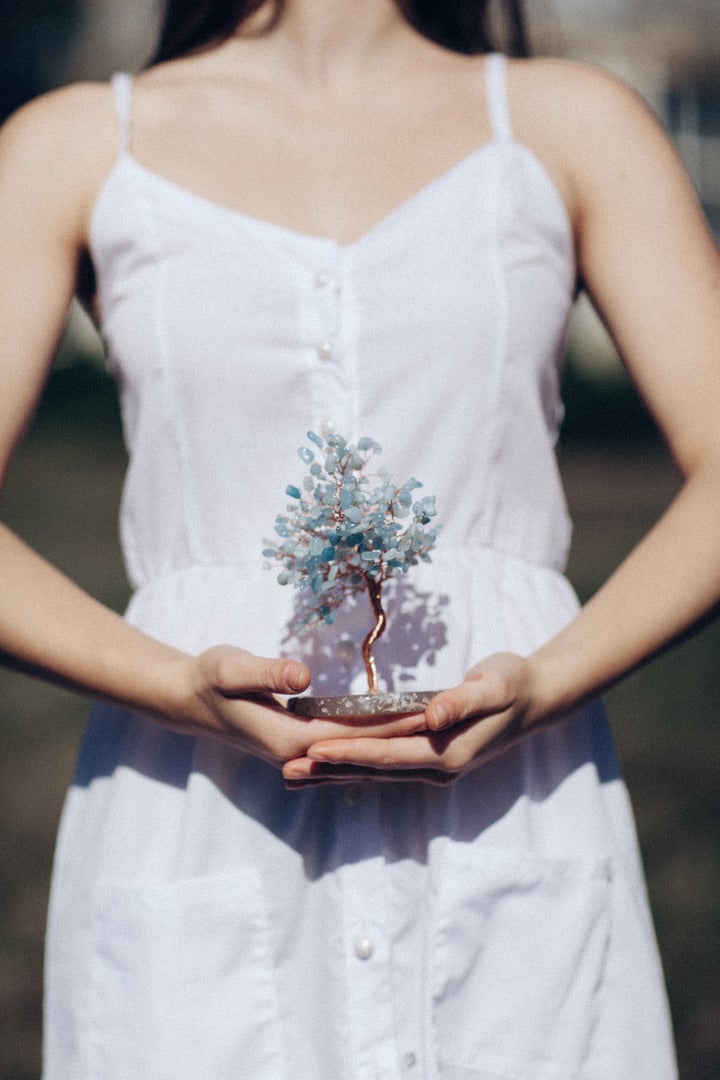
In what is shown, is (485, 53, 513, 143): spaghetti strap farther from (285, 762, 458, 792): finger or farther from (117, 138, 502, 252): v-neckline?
(285, 762, 458, 792): finger

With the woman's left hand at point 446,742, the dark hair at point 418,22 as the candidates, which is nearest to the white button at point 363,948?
the woman's left hand at point 446,742

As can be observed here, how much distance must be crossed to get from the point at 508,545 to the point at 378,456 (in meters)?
0.23

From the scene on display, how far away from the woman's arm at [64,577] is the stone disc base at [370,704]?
0.02 metres

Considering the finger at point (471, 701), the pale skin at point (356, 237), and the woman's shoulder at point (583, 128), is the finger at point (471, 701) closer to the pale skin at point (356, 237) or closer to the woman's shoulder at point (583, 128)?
the pale skin at point (356, 237)

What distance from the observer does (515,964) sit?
5.49 feet

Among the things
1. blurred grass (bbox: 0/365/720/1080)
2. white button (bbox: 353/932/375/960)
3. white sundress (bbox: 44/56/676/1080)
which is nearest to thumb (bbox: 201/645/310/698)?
white sundress (bbox: 44/56/676/1080)

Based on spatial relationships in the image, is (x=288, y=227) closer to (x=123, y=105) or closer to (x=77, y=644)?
(x=123, y=105)

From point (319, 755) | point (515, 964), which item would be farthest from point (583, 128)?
point (515, 964)

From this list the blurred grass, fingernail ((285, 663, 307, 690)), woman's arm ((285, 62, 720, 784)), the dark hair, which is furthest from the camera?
the blurred grass

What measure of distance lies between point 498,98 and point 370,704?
3.13 ft

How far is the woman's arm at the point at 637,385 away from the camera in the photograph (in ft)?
5.11

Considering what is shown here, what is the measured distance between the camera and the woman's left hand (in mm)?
1502

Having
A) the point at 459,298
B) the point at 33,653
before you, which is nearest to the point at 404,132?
the point at 459,298

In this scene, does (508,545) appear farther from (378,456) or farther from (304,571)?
(304,571)
